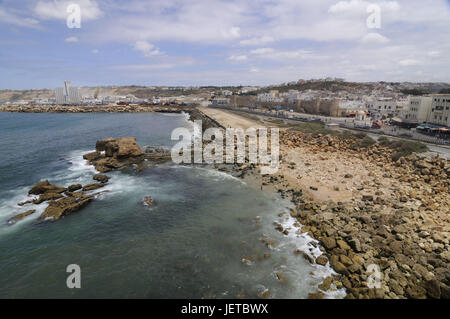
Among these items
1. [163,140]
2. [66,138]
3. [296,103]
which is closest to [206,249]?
[163,140]

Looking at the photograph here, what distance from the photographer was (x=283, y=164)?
22.6m

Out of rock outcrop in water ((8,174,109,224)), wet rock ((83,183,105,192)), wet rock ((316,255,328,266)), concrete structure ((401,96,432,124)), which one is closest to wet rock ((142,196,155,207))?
rock outcrop in water ((8,174,109,224))

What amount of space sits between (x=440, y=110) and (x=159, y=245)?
3622 cm

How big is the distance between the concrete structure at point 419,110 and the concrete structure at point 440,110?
831 mm

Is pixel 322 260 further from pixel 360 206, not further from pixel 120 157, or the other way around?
pixel 120 157

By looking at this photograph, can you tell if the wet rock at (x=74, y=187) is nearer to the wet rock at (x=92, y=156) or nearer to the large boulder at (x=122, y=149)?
the large boulder at (x=122, y=149)

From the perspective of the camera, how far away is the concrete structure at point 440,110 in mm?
28500

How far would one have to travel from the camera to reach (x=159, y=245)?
38.5 feet

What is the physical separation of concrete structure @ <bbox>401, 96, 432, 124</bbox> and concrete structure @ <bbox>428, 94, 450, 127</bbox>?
2.73 ft

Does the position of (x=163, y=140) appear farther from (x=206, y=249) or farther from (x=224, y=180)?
(x=206, y=249)

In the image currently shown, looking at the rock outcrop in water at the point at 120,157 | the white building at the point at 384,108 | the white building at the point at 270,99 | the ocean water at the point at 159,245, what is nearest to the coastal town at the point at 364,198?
the rock outcrop in water at the point at 120,157

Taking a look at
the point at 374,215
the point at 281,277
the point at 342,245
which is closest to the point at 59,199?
the point at 281,277

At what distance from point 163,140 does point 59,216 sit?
2273cm

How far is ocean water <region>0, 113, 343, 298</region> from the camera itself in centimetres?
925
